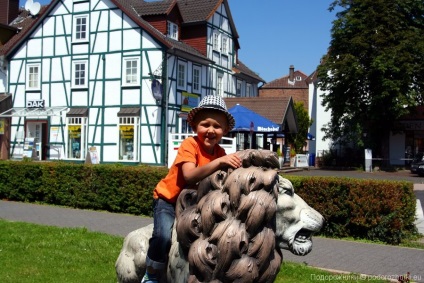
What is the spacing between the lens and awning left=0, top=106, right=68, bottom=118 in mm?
27047

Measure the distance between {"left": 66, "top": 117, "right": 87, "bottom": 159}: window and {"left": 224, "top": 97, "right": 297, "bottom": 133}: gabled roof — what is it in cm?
783

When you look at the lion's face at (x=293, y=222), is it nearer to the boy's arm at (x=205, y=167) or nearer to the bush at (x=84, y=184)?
the boy's arm at (x=205, y=167)

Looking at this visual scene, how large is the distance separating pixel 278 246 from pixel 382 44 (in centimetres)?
3168

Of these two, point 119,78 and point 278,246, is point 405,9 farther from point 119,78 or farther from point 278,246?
point 278,246

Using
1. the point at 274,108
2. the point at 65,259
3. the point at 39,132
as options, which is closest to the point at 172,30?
the point at 274,108

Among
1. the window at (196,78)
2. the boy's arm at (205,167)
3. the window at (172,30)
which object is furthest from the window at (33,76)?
the boy's arm at (205,167)

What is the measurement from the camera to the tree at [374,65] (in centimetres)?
3077

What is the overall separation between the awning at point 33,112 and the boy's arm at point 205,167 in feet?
82.4

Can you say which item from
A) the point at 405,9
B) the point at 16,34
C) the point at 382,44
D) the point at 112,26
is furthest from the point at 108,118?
the point at 405,9

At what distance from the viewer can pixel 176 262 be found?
9.55 feet

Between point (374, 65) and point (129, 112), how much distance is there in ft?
50.4

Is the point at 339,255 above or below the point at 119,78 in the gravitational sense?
below

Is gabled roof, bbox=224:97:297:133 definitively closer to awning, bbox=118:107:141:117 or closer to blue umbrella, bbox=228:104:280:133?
awning, bbox=118:107:141:117

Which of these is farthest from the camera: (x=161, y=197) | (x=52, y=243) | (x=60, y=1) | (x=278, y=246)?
(x=60, y=1)
